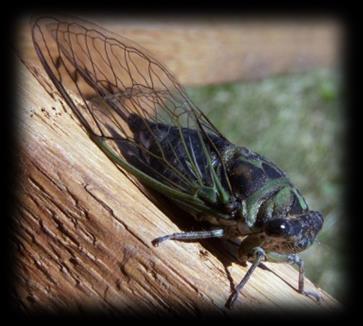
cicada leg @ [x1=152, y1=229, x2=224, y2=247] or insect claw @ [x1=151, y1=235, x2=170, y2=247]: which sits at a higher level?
insect claw @ [x1=151, y1=235, x2=170, y2=247]

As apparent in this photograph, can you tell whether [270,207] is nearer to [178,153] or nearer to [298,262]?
[298,262]

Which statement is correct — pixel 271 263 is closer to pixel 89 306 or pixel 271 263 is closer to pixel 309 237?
pixel 309 237

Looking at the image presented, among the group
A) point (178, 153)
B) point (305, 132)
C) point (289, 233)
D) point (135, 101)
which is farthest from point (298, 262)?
point (305, 132)

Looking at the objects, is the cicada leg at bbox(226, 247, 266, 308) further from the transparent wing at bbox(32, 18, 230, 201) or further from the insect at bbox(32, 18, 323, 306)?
the transparent wing at bbox(32, 18, 230, 201)

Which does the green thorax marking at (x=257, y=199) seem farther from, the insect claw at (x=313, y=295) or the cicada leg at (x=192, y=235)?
the insect claw at (x=313, y=295)

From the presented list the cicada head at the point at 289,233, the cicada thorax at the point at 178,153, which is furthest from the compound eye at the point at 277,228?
the cicada thorax at the point at 178,153

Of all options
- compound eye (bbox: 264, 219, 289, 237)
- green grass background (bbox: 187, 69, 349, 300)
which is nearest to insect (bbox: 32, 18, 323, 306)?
compound eye (bbox: 264, 219, 289, 237)

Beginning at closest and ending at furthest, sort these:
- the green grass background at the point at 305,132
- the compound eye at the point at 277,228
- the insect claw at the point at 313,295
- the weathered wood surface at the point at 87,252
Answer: the weathered wood surface at the point at 87,252 → the insect claw at the point at 313,295 → the compound eye at the point at 277,228 → the green grass background at the point at 305,132
